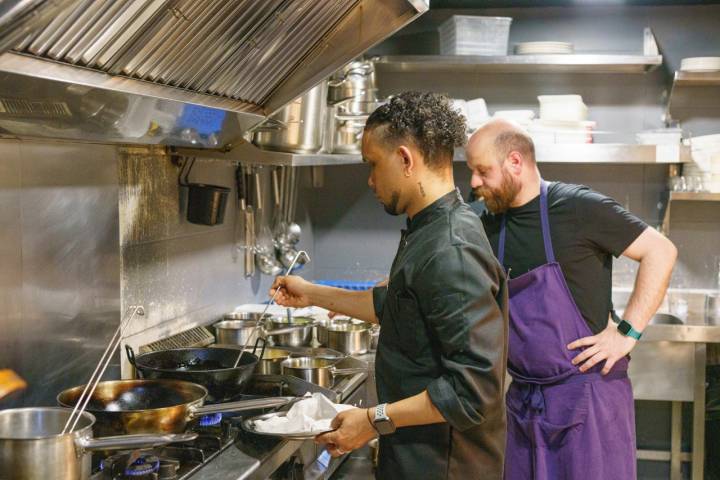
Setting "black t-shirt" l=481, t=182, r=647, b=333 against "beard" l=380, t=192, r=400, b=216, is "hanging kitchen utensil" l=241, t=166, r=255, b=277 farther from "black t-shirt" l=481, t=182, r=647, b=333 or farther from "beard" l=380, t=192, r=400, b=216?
"beard" l=380, t=192, r=400, b=216

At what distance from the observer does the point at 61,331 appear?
7.57ft

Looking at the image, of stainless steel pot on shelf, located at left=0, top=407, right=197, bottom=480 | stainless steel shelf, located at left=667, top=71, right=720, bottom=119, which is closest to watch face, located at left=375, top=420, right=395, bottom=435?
stainless steel pot on shelf, located at left=0, top=407, right=197, bottom=480

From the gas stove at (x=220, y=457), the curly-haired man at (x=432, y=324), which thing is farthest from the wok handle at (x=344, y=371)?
the curly-haired man at (x=432, y=324)

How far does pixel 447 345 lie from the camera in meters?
1.83

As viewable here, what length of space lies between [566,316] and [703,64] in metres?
2.10

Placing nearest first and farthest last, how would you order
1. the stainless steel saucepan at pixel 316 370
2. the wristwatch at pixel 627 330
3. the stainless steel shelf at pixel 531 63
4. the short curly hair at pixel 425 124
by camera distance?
the short curly hair at pixel 425 124 → the stainless steel saucepan at pixel 316 370 → the wristwatch at pixel 627 330 → the stainless steel shelf at pixel 531 63

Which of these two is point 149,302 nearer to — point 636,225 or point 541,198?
point 541,198

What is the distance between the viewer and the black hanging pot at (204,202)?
3.05 m

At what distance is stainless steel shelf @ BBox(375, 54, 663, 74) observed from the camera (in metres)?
4.36

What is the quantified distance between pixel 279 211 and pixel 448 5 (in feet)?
4.87

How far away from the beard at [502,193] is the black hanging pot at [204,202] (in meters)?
0.88

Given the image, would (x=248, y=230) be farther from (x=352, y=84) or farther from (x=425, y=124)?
(x=425, y=124)

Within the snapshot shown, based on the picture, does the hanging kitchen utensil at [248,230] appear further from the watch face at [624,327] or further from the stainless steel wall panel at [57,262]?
the watch face at [624,327]

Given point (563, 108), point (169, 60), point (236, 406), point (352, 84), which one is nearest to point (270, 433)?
point (236, 406)
